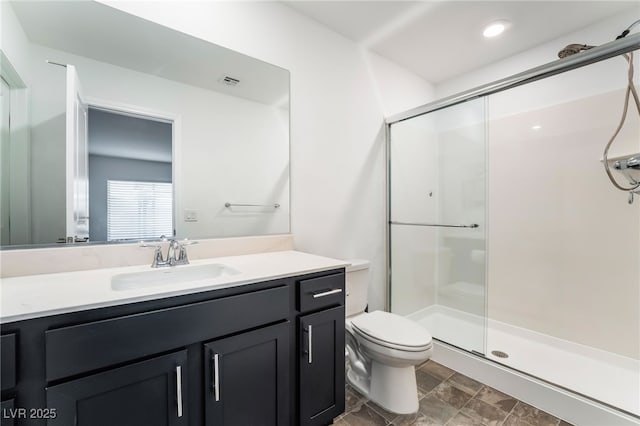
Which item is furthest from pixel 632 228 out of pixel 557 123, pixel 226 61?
pixel 226 61

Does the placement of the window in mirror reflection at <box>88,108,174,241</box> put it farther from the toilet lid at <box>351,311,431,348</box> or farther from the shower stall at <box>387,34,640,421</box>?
the shower stall at <box>387,34,640,421</box>

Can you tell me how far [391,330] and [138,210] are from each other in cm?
Result: 146

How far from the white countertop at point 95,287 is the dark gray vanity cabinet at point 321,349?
0.11 metres

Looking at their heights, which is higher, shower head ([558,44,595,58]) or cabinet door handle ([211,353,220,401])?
shower head ([558,44,595,58])

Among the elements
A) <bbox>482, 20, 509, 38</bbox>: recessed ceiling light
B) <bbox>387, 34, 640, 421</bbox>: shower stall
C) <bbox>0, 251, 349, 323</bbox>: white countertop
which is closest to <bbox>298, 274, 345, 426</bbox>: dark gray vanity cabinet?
<bbox>0, 251, 349, 323</bbox>: white countertop

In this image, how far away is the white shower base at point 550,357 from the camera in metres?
1.59

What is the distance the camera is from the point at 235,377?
1.03 meters

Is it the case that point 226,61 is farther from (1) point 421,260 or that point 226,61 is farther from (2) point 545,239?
(2) point 545,239

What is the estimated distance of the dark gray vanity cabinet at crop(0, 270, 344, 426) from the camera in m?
0.74

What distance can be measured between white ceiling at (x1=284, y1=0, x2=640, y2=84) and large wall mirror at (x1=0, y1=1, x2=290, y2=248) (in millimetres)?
687

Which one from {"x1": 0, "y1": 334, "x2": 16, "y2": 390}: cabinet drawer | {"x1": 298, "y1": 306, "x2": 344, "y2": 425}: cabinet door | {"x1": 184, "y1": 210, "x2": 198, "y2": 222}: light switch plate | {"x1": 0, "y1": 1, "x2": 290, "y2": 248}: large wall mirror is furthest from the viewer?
{"x1": 184, "y1": 210, "x2": 198, "y2": 222}: light switch plate

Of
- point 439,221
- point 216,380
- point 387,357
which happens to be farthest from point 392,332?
point 439,221

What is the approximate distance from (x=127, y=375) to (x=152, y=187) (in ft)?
2.82

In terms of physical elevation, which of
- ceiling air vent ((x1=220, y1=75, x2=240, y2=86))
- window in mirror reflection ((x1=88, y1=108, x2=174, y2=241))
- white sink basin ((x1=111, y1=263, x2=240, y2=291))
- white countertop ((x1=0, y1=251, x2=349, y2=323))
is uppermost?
ceiling air vent ((x1=220, y1=75, x2=240, y2=86))
